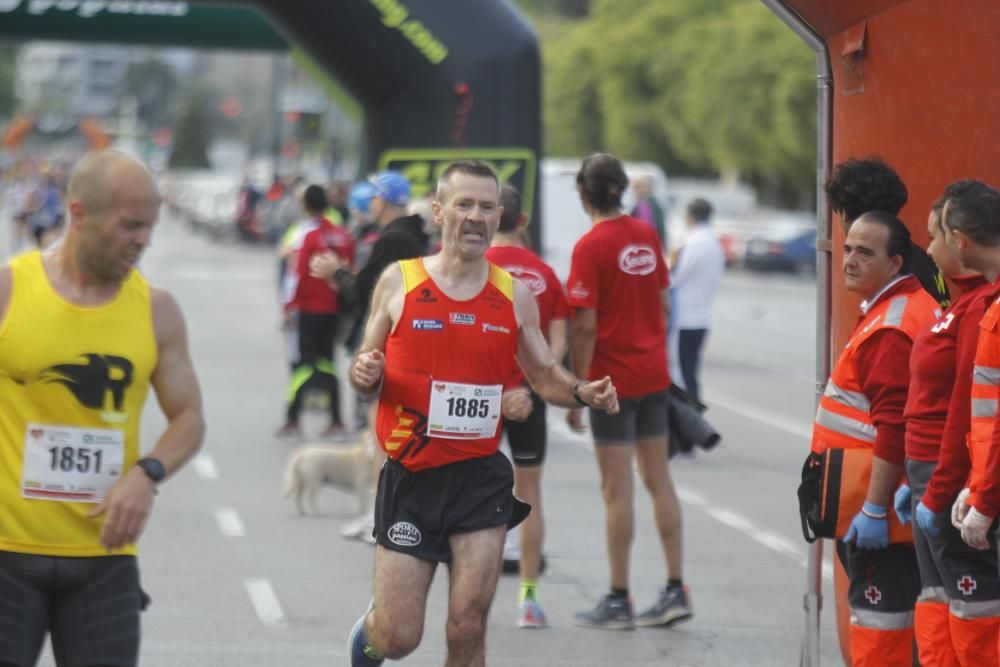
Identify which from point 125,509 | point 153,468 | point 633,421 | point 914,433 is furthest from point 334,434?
point 125,509

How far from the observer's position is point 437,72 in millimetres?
14031

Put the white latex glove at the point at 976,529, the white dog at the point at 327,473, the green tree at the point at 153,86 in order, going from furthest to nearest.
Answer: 1. the green tree at the point at 153,86
2. the white dog at the point at 327,473
3. the white latex glove at the point at 976,529

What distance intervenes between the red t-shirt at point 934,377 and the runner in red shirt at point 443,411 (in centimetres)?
97

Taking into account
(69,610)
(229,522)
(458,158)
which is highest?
(458,158)

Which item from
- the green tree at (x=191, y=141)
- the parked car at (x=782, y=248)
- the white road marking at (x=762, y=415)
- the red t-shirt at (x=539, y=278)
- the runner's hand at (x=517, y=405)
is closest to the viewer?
the runner's hand at (x=517, y=405)

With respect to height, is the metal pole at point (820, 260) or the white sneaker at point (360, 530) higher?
the metal pole at point (820, 260)

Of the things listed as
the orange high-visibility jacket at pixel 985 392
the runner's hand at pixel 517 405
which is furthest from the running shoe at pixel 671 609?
the orange high-visibility jacket at pixel 985 392

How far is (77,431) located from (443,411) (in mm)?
1483

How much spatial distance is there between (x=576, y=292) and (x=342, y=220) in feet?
29.8

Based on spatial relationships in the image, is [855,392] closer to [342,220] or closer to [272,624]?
[272,624]

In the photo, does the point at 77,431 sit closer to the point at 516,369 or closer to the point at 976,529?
the point at 976,529

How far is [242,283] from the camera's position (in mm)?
34500

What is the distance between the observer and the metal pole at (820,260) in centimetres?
659

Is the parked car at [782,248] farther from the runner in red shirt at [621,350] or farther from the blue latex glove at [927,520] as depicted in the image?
the blue latex glove at [927,520]
